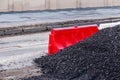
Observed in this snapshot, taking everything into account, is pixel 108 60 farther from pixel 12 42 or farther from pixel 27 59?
pixel 12 42

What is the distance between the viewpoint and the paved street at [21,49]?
1176cm

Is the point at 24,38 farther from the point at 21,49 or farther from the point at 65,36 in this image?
the point at 65,36

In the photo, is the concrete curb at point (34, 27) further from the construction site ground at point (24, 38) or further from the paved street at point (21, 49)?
the paved street at point (21, 49)

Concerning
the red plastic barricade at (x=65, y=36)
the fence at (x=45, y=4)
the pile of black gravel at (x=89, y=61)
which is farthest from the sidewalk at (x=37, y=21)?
the pile of black gravel at (x=89, y=61)

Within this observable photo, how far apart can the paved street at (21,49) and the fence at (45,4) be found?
6879 mm

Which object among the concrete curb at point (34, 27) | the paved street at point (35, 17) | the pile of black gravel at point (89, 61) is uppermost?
the pile of black gravel at point (89, 61)

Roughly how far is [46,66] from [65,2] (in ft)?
53.9

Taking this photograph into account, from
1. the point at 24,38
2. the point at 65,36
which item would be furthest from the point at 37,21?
the point at 65,36

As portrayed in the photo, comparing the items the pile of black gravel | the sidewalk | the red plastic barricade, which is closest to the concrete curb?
the sidewalk

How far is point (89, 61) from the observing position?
9.67 metres

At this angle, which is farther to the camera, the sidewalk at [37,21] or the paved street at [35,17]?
the paved street at [35,17]

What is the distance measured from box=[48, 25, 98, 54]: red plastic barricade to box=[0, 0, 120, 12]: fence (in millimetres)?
11323

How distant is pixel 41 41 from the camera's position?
15.6 metres

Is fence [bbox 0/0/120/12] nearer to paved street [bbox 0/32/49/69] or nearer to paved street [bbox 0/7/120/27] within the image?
paved street [bbox 0/7/120/27]
